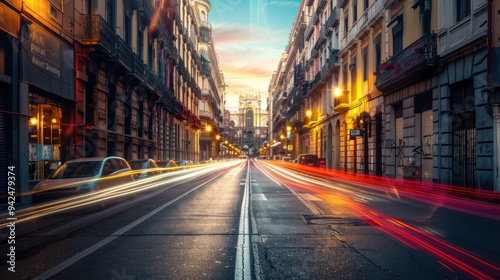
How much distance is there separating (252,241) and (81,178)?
296 inches

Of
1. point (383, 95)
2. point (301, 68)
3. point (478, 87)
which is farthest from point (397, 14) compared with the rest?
point (301, 68)

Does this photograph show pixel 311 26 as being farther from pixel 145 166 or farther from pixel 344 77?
pixel 145 166

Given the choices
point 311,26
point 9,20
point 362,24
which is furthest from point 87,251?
point 311,26

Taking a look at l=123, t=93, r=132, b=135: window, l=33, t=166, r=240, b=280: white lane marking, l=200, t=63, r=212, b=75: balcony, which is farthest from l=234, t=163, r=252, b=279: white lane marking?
l=200, t=63, r=212, b=75: balcony

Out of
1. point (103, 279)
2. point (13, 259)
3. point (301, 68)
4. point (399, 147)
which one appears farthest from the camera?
point (301, 68)

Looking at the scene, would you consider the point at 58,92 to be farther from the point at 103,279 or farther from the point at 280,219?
the point at 103,279

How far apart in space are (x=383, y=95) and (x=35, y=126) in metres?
18.0

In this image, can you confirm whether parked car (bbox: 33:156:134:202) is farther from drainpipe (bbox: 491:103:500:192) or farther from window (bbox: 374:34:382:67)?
window (bbox: 374:34:382:67)

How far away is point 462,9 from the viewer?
54.8 ft

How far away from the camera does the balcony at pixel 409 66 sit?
18516 millimetres

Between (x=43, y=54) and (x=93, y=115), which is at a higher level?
(x=43, y=54)

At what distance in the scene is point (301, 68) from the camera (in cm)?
6153

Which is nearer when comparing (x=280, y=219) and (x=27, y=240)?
(x=27, y=240)

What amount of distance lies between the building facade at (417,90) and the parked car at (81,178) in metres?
12.0
